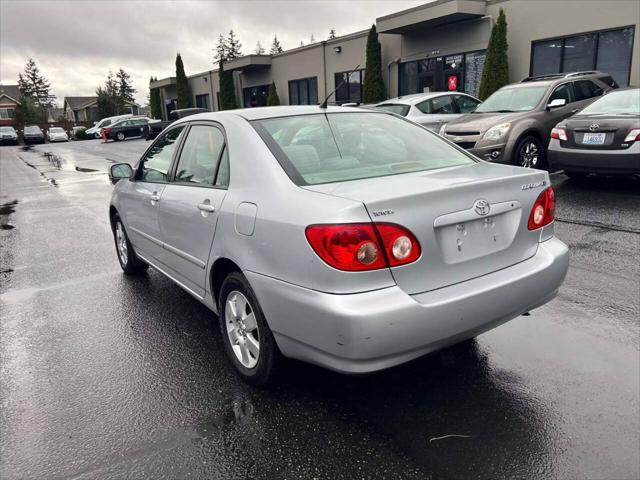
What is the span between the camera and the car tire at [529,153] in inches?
358

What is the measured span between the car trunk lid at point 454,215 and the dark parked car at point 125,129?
39.8m

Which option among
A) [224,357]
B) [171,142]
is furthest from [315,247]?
[171,142]

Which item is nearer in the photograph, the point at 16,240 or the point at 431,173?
the point at 431,173

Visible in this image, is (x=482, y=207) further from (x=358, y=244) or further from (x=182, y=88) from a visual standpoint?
(x=182, y=88)

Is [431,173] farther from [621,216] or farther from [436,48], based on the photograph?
[436,48]

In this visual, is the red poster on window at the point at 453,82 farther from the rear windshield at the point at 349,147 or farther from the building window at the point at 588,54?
the rear windshield at the point at 349,147

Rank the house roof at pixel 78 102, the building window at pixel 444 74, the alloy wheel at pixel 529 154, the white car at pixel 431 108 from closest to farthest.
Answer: the alloy wheel at pixel 529 154 < the white car at pixel 431 108 < the building window at pixel 444 74 < the house roof at pixel 78 102

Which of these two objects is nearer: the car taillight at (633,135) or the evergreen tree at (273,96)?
the car taillight at (633,135)

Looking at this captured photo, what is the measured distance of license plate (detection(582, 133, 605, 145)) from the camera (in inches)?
309

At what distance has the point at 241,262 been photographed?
115 inches

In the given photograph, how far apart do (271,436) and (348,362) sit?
0.60m

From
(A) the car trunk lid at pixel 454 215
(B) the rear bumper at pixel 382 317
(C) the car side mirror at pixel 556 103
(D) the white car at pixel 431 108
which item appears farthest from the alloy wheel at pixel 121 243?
(C) the car side mirror at pixel 556 103

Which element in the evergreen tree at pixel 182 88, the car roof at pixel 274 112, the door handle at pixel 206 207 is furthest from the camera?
the evergreen tree at pixel 182 88

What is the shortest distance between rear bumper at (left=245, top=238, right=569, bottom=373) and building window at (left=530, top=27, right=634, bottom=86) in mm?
15897
